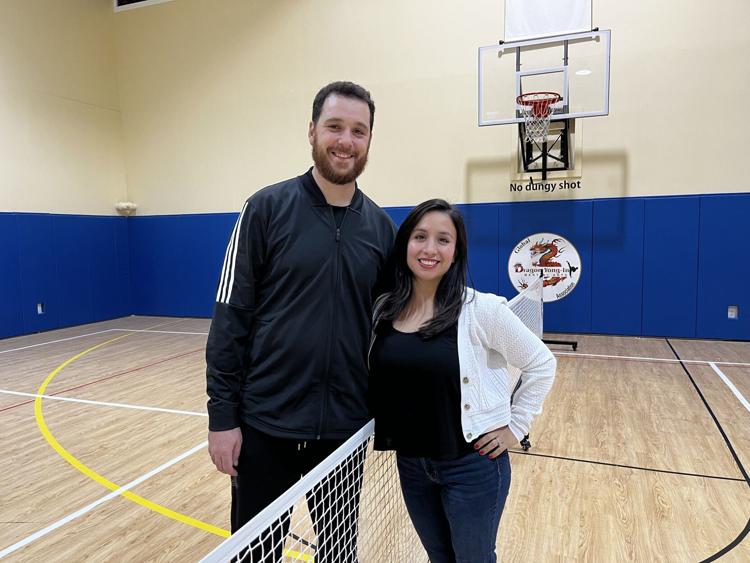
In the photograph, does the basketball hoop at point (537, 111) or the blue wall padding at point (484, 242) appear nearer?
the basketball hoop at point (537, 111)

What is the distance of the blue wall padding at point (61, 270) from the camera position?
343 inches

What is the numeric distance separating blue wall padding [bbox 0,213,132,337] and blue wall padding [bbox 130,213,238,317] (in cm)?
35

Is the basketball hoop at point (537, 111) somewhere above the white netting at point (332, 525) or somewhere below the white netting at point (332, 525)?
above

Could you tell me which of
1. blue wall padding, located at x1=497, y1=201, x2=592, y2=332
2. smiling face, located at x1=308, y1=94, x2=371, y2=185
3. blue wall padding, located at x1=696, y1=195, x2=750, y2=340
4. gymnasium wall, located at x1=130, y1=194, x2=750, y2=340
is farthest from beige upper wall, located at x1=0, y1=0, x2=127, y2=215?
blue wall padding, located at x1=696, y1=195, x2=750, y2=340

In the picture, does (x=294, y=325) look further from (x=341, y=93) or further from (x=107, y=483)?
(x=107, y=483)

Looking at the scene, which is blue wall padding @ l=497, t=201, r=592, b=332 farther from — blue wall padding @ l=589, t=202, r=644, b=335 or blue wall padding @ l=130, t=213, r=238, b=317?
blue wall padding @ l=130, t=213, r=238, b=317

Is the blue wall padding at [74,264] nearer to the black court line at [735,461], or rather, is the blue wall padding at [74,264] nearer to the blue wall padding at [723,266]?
the black court line at [735,461]

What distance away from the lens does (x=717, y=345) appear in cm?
705

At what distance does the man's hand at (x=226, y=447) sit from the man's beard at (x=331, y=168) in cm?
85

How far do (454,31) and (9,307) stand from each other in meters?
8.50

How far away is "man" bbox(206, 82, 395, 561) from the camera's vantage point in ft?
5.36

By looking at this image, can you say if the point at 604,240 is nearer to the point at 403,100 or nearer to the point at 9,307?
the point at 403,100

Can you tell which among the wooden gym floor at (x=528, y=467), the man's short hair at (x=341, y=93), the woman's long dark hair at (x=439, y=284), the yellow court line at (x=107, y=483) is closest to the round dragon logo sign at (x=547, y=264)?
the wooden gym floor at (x=528, y=467)

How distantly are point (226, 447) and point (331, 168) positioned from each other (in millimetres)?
932
